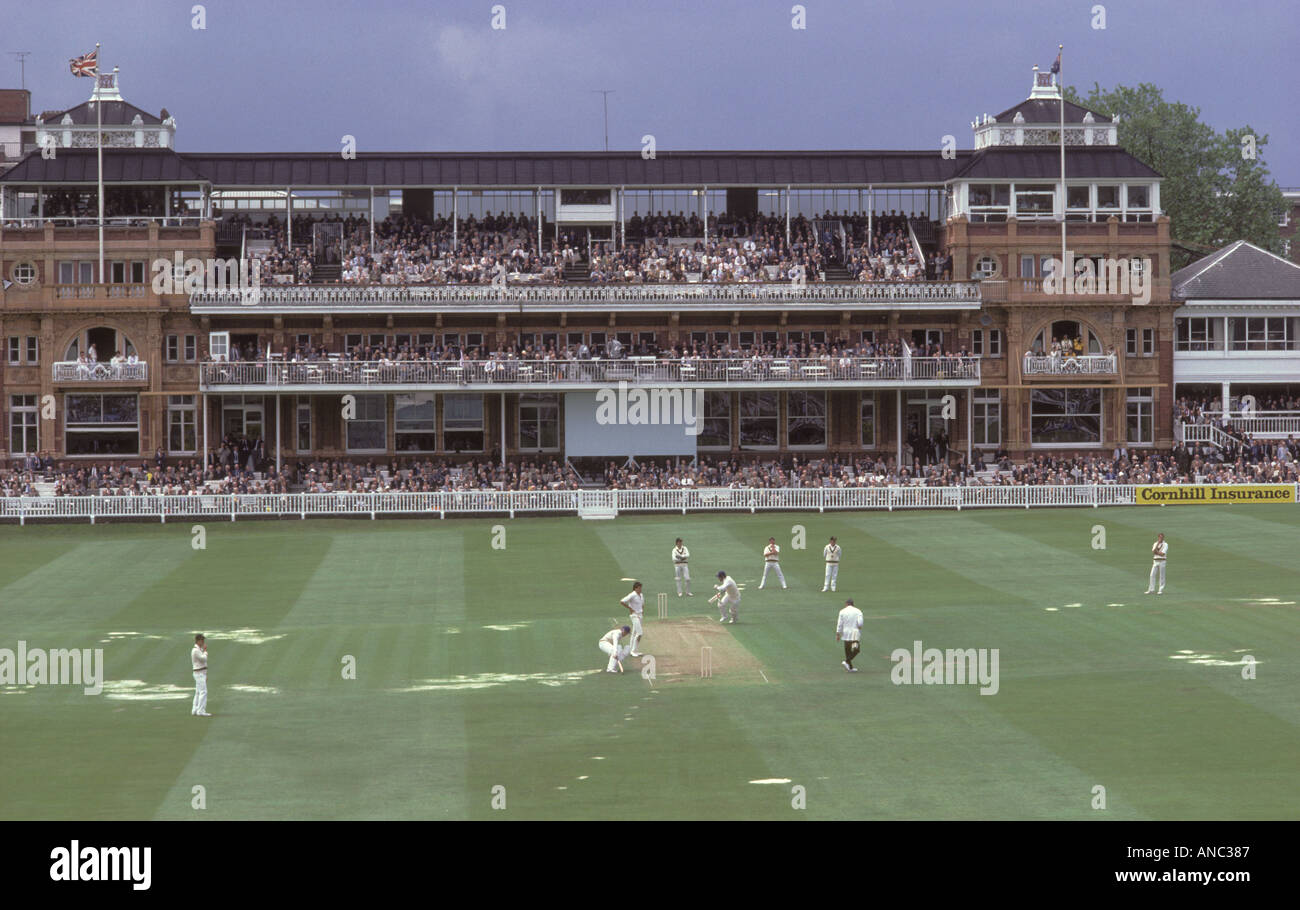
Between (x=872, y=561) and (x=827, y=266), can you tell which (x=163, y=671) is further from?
(x=827, y=266)

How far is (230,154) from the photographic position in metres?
73.1

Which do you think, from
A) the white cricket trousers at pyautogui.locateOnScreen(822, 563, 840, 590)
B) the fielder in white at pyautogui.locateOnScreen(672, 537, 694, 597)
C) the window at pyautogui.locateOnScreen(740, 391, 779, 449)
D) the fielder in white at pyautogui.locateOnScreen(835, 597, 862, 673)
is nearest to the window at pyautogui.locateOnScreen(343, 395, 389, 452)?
the window at pyautogui.locateOnScreen(740, 391, 779, 449)

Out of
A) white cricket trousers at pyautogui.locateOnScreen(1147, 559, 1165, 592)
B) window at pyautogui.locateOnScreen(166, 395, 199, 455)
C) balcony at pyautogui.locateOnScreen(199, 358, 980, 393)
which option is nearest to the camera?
white cricket trousers at pyautogui.locateOnScreen(1147, 559, 1165, 592)

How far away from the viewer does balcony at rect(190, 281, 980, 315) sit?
67.8m

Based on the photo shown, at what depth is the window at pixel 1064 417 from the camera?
70.7m

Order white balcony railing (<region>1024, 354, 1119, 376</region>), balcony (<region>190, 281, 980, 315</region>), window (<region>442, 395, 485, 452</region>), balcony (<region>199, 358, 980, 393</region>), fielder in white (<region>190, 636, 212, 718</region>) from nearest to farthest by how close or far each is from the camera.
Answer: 1. fielder in white (<region>190, 636, 212, 718</region>)
2. balcony (<region>199, 358, 980, 393</region>)
3. balcony (<region>190, 281, 980, 315</region>)
4. white balcony railing (<region>1024, 354, 1119, 376</region>)
5. window (<region>442, 395, 485, 452</region>)

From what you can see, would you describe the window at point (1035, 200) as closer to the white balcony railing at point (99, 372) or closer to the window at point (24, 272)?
the white balcony railing at point (99, 372)

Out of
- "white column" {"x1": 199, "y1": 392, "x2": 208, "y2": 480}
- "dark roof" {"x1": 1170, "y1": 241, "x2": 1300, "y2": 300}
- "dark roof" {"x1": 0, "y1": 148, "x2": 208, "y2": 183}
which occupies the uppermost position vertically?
"dark roof" {"x1": 0, "y1": 148, "x2": 208, "y2": 183}

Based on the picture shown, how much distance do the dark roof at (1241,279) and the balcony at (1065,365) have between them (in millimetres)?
5909

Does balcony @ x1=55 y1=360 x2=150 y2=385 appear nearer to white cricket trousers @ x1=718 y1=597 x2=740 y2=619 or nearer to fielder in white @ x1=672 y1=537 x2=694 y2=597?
fielder in white @ x1=672 y1=537 x2=694 y2=597

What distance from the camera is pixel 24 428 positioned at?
67.9 meters

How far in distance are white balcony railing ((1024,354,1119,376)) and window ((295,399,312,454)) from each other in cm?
2986
